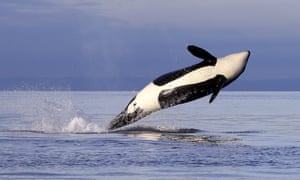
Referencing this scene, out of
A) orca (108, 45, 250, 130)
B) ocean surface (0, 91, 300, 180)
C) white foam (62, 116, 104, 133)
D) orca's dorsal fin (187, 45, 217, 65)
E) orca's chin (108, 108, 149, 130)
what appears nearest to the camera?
ocean surface (0, 91, 300, 180)

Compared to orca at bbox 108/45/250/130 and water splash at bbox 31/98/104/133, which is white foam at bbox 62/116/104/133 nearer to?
water splash at bbox 31/98/104/133

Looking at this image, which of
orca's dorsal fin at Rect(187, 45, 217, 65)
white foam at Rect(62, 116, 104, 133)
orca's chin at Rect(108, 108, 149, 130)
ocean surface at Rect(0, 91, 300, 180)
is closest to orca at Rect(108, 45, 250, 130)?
orca's dorsal fin at Rect(187, 45, 217, 65)

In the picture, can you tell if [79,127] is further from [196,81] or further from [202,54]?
[202,54]

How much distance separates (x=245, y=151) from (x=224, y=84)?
3.39 meters

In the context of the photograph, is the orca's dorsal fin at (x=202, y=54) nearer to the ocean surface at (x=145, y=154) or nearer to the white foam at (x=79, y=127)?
the ocean surface at (x=145, y=154)

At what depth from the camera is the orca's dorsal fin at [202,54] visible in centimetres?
2245

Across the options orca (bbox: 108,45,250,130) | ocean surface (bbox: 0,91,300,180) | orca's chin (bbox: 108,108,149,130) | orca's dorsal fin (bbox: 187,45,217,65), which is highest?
orca's dorsal fin (bbox: 187,45,217,65)

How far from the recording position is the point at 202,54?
2316 centimetres

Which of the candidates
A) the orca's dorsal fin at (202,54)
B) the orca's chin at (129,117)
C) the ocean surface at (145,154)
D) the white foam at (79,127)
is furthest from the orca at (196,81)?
the white foam at (79,127)

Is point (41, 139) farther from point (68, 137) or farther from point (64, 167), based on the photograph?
point (64, 167)

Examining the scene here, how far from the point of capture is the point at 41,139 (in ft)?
78.8

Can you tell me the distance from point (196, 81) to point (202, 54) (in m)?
0.94

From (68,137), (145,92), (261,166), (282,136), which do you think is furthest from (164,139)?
(261,166)

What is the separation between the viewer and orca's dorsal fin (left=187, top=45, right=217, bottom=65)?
22.5 metres
